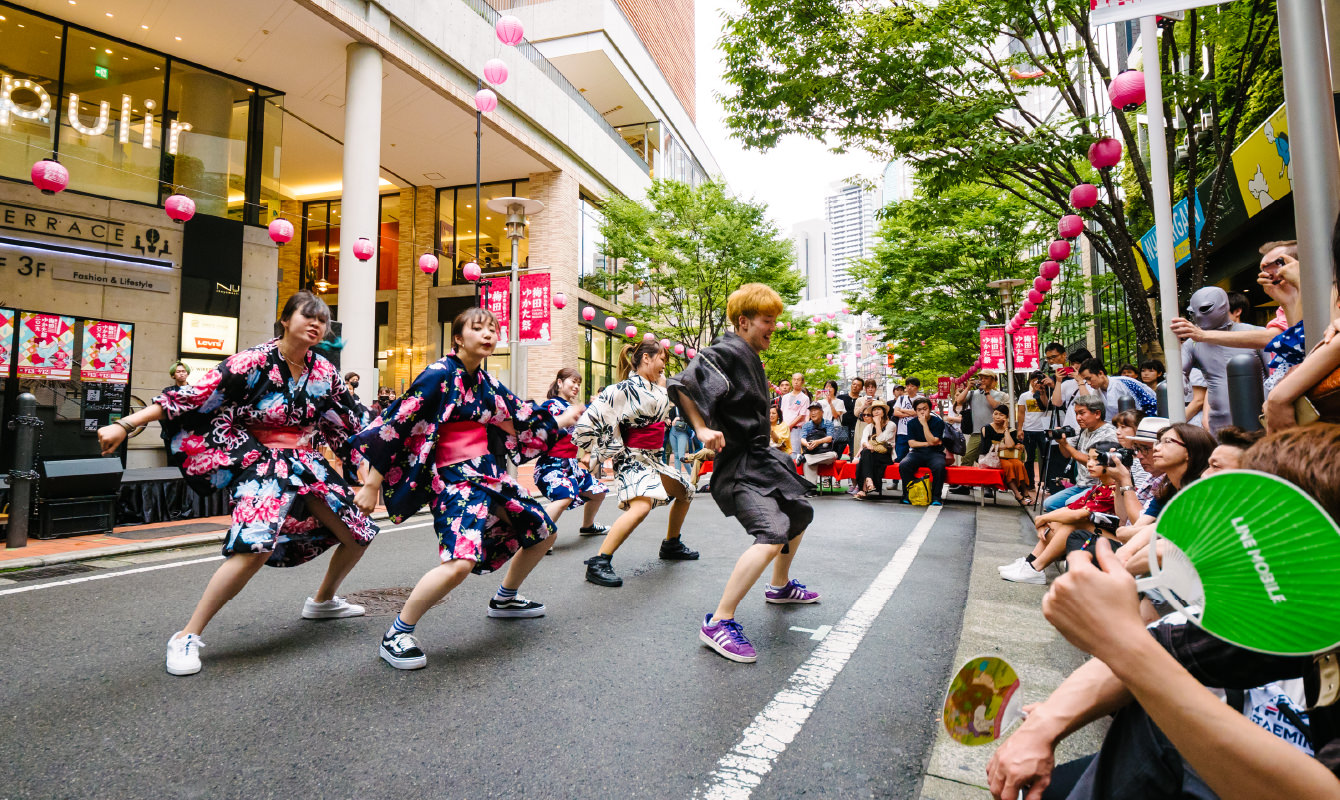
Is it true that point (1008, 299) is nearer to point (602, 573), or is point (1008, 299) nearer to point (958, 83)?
point (958, 83)

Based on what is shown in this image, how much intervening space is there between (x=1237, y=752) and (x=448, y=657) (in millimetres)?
3021

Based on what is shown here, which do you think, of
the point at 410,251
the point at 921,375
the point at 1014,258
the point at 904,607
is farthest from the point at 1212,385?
the point at 921,375

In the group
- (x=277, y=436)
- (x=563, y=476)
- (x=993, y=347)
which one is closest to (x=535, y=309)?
(x=993, y=347)

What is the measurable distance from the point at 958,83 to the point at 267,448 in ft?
27.9

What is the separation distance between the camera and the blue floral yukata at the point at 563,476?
14.6ft

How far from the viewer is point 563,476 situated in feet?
17.1

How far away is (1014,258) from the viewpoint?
18312 millimetres

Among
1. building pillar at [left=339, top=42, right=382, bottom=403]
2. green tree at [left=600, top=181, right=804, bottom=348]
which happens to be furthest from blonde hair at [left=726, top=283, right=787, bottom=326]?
green tree at [left=600, top=181, right=804, bottom=348]

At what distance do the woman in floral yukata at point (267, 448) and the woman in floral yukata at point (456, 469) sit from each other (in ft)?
0.91

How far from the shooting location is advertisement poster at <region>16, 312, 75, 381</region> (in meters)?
10.2

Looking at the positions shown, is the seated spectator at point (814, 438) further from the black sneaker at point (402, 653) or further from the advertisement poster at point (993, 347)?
the black sneaker at point (402, 653)

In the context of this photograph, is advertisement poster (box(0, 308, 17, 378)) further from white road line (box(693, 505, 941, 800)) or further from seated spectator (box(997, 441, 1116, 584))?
seated spectator (box(997, 441, 1116, 584))

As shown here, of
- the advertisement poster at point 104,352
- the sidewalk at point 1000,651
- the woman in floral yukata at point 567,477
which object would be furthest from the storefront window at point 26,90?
the sidewalk at point 1000,651

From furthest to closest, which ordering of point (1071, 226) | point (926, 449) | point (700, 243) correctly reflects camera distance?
point (700, 243) < point (926, 449) < point (1071, 226)
